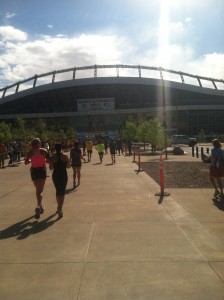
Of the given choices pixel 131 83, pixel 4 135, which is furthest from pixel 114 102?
pixel 4 135

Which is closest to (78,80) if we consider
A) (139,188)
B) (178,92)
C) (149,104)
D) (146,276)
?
(149,104)

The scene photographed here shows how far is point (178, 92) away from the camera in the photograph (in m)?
121

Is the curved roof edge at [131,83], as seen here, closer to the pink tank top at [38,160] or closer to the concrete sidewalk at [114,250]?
the concrete sidewalk at [114,250]

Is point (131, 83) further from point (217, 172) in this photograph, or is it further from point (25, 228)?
point (25, 228)

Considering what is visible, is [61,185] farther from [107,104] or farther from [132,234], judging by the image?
[107,104]

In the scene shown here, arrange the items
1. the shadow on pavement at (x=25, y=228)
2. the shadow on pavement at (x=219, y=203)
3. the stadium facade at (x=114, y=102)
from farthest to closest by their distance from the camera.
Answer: the stadium facade at (x=114, y=102), the shadow on pavement at (x=219, y=203), the shadow on pavement at (x=25, y=228)

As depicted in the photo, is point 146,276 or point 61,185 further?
point 61,185

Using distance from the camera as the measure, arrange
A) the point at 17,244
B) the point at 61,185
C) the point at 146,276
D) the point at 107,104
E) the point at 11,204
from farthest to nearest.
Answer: the point at 107,104
the point at 11,204
the point at 61,185
the point at 17,244
the point at 146,276

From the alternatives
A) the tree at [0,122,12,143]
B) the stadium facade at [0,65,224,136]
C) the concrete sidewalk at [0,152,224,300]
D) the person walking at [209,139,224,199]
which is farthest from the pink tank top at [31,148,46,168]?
the stadium facade at [0,65,224,136]

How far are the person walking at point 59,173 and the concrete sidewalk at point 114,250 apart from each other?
391 millimetres

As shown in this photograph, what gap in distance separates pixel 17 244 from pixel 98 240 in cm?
130

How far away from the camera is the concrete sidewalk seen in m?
4.70

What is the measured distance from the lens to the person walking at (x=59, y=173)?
9109 mm

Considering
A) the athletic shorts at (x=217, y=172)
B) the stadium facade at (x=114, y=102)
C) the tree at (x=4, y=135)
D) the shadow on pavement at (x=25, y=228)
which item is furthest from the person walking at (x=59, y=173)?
the stadium facade at (x=114, y=102)
